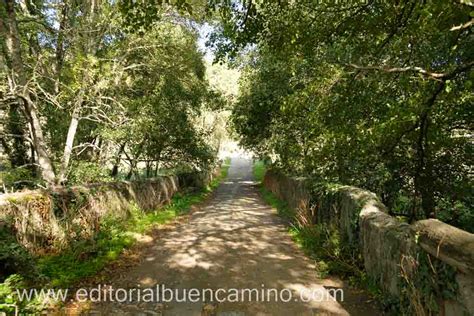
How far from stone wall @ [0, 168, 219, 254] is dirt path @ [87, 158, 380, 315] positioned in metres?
1.46

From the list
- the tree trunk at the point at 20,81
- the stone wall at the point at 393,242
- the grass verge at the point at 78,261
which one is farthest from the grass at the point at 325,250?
the tree trunk at the point at 20,81

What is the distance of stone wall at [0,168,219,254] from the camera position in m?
5.89

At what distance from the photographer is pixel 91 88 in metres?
10.7

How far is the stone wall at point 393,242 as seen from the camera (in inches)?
123

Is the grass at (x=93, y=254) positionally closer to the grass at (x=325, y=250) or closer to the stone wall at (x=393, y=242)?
the grass at (x=325, y=250)

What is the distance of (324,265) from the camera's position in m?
6.36

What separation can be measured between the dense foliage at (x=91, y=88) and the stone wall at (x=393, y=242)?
6737mm

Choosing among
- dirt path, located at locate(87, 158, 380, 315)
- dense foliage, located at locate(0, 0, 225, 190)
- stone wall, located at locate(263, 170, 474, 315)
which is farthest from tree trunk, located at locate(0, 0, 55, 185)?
A: stone wall, located at locate(263, 170, 474, 315)

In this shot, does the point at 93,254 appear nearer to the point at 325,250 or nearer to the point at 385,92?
the point at 325,250

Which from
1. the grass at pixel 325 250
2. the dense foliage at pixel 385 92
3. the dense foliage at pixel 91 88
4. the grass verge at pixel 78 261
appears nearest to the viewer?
the grass verge at pixel 78 261

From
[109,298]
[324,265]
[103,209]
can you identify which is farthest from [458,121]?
[103,209]

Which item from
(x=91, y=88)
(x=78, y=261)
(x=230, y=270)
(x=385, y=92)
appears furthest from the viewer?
(x=91, y=88)

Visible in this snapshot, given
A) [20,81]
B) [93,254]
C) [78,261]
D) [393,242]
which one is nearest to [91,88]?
[20,81]

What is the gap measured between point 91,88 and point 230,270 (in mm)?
7444
